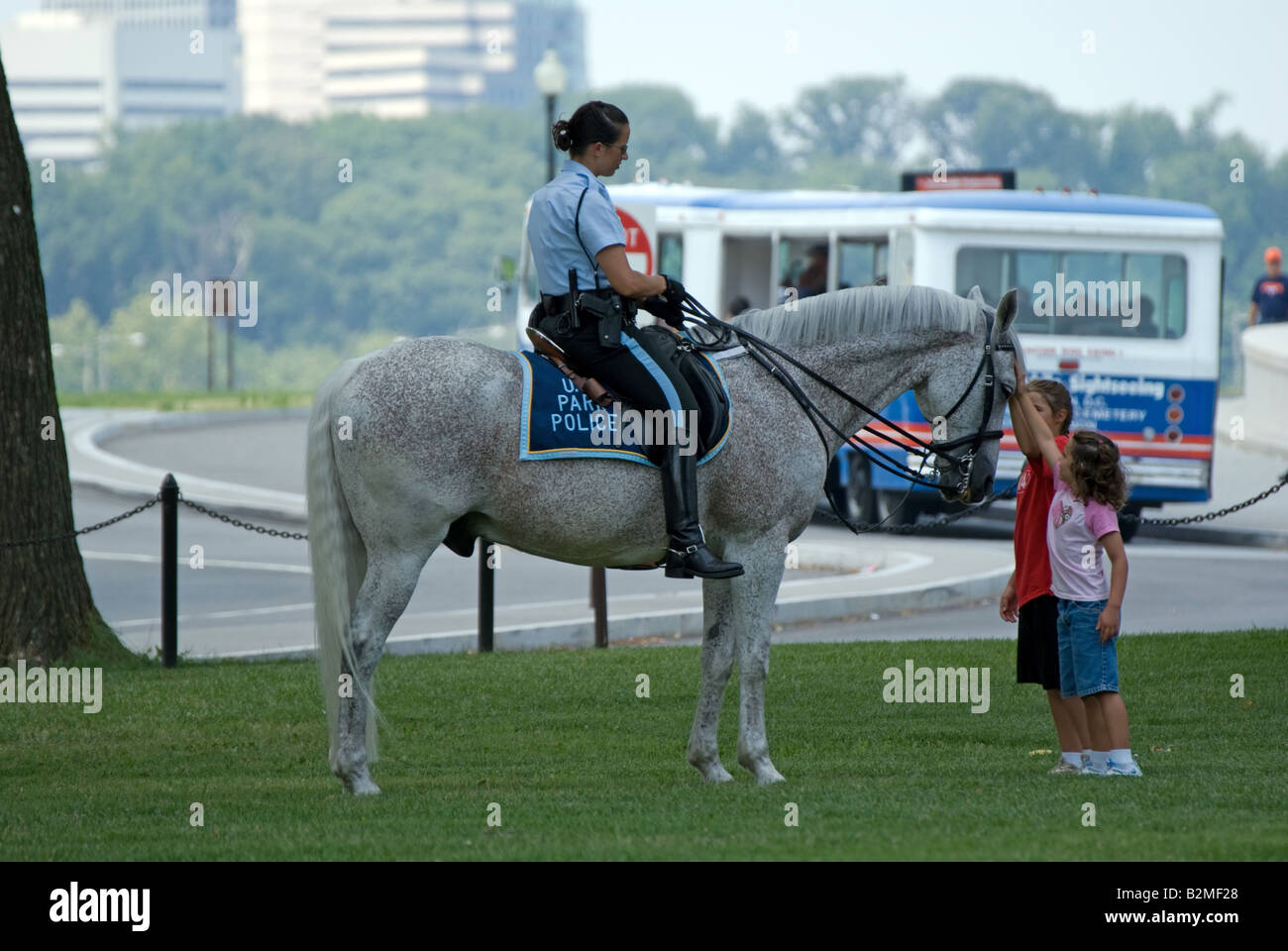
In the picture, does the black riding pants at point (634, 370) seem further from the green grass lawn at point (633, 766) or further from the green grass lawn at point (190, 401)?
the green grass lawn at point (190, 401)

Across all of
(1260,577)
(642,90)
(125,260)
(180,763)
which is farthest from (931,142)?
(180,763)

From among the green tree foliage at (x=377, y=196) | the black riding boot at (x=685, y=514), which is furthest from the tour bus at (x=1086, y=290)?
the green tree foliage at (x=377, y=196)

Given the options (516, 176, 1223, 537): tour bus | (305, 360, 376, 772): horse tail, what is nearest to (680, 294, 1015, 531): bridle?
(305, 360, 376, 772): horse tail

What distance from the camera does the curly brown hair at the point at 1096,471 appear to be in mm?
8336

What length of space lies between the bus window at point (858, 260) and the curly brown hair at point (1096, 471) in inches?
556

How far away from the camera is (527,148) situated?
505 feet

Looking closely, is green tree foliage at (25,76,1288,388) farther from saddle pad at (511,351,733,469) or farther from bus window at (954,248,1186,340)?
saddle pad at (511,351,733,469)

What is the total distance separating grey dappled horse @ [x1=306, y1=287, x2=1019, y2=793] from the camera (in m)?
7.95

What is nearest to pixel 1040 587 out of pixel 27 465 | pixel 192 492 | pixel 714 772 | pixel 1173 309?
pixel 714 772

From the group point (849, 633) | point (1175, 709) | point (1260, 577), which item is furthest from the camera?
point (1260, 577)

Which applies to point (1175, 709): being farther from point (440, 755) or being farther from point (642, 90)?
point (642, 90)

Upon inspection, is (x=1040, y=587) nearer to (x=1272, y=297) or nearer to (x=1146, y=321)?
(x=1146, y=321)

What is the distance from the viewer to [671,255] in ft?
81.4
